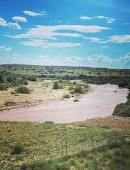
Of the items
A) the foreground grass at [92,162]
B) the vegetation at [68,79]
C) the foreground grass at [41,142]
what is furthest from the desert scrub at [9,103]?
the foreground grass at [92,162]

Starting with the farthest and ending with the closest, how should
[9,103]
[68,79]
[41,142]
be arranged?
[68,79], [9,103], [41,142]

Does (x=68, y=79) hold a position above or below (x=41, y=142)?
above

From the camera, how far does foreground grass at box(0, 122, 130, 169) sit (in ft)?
48.2

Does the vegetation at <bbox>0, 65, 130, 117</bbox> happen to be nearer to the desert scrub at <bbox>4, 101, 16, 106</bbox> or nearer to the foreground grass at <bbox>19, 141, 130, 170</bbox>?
the desert scrub at <bbox>4, 101, 16, 106</bbox>

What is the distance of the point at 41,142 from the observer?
62.8 ft

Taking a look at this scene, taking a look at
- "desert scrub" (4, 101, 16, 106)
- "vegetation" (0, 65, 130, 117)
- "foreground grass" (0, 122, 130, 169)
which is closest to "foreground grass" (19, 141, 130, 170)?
"foreground grass" (0, 122, 130, 169)

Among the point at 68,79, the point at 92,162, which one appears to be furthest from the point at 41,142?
the point at 68,79

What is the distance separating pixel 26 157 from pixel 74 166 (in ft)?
16.3

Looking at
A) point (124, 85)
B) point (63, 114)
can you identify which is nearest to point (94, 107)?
point (63, 114)

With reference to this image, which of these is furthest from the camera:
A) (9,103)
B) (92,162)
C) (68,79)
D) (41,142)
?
(68,79)

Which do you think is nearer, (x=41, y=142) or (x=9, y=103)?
(x=41, y=142)

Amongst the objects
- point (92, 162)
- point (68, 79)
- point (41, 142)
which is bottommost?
point (41, 142)

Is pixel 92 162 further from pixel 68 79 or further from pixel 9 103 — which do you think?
pixel 68 79

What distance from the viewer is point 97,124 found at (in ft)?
92.5
